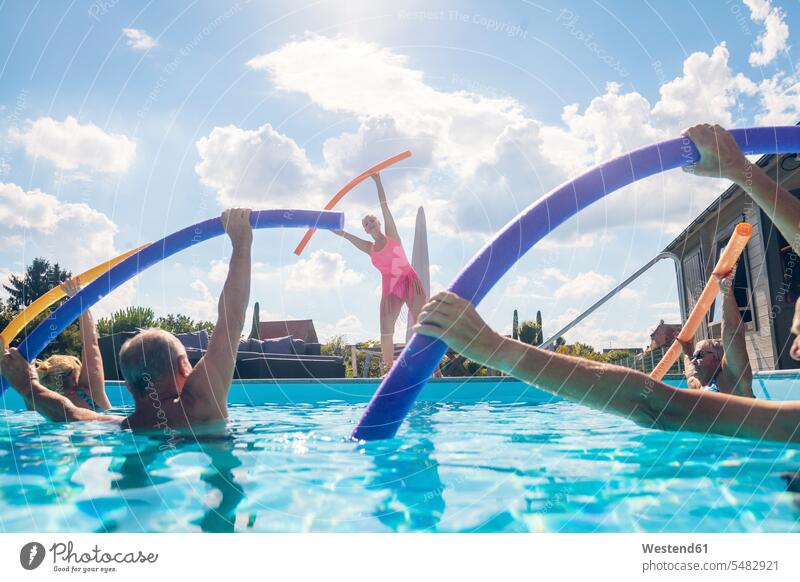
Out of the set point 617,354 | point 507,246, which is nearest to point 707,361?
point 507,246

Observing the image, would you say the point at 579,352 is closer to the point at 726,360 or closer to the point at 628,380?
the point at 726,360

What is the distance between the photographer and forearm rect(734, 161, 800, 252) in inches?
97.7

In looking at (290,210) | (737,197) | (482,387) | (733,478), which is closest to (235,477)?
(290,210)

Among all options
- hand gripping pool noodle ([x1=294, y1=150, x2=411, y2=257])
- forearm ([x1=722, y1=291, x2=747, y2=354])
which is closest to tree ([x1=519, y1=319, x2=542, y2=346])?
hand gripping pool noodle ([x1=294, y1=150, x2=411, y2=257])

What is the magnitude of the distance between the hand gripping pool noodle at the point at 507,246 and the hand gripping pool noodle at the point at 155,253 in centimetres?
181

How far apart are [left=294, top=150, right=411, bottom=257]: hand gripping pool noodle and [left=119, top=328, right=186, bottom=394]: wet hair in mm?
4790

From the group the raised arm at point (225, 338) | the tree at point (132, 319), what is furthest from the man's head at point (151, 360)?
the tree at point (132, 319)

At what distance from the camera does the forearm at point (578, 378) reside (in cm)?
163

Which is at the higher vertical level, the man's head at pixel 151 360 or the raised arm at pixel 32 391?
the man's head at pixel 151 360

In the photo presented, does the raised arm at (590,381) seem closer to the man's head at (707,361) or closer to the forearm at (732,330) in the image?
the forearm at (732,330)

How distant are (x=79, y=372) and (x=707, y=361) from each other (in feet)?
23.2
